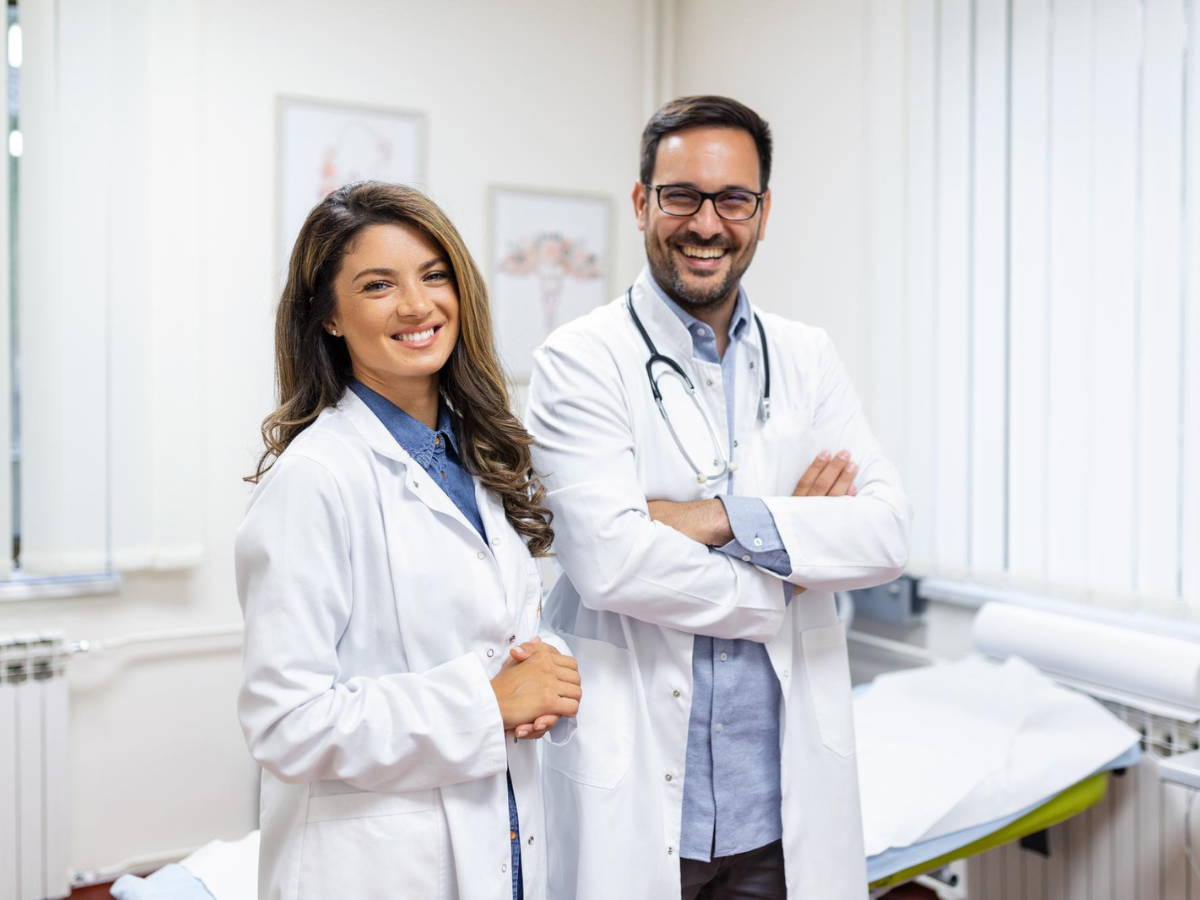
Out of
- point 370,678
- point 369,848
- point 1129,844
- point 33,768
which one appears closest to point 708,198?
point 370,678

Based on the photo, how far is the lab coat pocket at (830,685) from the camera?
1.45 metres

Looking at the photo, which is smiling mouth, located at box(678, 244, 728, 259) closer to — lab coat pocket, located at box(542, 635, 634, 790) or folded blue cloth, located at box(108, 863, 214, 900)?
lab coat pocket, located at box(542, 635, 634, 790)

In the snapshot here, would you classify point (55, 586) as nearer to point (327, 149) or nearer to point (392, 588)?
point (327, 149)

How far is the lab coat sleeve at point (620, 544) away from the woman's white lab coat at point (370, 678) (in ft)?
0.64

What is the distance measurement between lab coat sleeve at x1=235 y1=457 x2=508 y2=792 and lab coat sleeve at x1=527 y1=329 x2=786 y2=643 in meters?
0.29

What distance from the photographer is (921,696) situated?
2.32m

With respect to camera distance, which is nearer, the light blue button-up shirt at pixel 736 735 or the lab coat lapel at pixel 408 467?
the lab coat lapel at pixel 408 467

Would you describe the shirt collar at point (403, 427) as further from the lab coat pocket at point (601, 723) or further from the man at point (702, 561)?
the lab coat pocket at point (601, 723)

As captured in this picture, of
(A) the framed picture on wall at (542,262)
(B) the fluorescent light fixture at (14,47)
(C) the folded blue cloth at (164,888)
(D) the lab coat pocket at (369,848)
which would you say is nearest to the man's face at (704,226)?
(D) the lab coat pocket at (369,848)

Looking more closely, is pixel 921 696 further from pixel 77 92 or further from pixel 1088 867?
pixel 77 92

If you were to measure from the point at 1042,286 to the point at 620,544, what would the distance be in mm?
1585

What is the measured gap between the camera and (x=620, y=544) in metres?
1.32

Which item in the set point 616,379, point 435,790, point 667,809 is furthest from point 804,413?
point 435,790

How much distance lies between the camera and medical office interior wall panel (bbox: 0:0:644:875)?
266 centimetres
